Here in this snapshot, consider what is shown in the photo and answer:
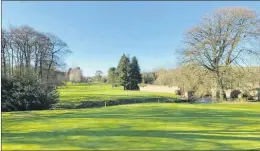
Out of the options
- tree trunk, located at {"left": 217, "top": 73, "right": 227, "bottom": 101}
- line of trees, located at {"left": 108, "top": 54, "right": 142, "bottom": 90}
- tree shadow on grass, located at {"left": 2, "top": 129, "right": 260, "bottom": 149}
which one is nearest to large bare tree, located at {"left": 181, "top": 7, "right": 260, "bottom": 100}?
tree trunk, located at {"left": 217, "top": 73, "right": 227, "bottom": 101}

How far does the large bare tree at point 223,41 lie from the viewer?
28.9 m

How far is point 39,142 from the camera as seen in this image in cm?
731

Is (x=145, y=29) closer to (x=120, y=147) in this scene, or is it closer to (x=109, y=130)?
(x=109, y=130)

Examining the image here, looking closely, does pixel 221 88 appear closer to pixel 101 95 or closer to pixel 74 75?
pixel 101 95

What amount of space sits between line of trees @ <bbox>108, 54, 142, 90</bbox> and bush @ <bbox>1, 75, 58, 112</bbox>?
3066 cm

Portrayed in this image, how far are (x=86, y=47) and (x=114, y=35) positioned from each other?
2604 mm

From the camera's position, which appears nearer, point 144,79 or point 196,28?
point 196,28

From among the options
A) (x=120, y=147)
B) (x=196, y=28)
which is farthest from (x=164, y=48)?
(x=120, y=147)

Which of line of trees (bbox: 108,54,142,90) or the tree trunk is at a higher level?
line of trees (bbox: 108,54,142,90)

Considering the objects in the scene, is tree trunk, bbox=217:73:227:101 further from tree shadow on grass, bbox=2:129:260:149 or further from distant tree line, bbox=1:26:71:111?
tree shadow on grass, bbox=2:129:260:149

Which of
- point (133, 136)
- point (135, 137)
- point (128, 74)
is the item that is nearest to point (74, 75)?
point (128, 74)

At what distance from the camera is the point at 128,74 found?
169ft

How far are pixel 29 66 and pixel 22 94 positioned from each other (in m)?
13.1

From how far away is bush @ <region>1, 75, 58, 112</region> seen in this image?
19.3 metres
